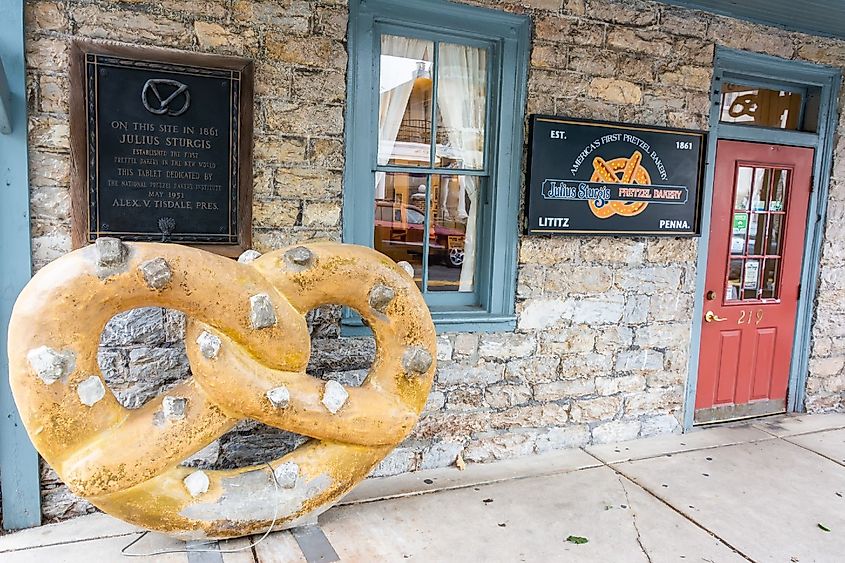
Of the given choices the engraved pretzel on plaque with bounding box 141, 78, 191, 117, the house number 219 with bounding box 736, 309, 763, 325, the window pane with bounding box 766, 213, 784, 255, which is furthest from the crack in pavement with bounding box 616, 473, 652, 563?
the engraved pretzel on plaque with bounding box 141, 78, 191, 117

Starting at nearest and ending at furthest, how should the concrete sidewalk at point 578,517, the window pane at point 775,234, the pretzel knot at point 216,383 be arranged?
1. the pretzel knot at point 216,383
2. the concrete sidewalk at point 578,517
3. the window pane at point 775,234

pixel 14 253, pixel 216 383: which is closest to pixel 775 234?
pixel 216 383

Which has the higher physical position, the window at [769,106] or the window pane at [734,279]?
the window at [769,106]

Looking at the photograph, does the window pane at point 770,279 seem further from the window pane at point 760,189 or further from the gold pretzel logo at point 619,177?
the gold pretzel logo at point 619,177

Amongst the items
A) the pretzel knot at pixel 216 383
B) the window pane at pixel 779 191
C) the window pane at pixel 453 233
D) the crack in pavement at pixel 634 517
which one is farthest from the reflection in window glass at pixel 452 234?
the window pane at pixel 779 191

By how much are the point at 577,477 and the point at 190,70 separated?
3.15m

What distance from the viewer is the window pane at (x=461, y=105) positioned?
3.93m

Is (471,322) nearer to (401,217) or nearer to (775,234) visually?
(401,217)

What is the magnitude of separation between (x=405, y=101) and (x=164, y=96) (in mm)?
1361

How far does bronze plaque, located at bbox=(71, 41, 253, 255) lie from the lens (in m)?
3.04

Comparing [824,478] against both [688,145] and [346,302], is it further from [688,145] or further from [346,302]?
[346,302]

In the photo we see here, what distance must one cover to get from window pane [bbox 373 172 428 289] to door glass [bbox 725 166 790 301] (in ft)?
8.24

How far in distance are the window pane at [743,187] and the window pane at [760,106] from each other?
366 mm

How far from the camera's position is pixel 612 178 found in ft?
13.9
